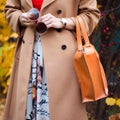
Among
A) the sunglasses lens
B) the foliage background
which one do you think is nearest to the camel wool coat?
the sunglasses lens

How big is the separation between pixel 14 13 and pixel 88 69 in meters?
0.71

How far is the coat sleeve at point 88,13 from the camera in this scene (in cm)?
353

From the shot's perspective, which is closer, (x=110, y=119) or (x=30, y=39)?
(x=30, y=39)

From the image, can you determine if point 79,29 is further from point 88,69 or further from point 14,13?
point 14,13

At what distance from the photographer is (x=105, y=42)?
5.23m

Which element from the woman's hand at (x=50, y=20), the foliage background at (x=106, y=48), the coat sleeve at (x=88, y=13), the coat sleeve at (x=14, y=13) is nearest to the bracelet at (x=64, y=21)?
the woman's hand at (x=50, y=20)

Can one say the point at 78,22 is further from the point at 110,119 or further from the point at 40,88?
the point at 110,119

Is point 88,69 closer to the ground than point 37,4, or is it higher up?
closer to the ground

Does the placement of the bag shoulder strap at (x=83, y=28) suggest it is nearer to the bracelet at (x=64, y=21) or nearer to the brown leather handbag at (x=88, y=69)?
the brown leather handbag at (x=88, y=69)

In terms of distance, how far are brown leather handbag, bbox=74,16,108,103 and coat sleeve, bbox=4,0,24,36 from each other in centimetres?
44

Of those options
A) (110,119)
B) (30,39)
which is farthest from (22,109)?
(110,119)

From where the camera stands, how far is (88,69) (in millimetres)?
3398

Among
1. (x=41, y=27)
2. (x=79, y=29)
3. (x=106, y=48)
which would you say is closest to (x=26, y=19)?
(x=41, y=27)

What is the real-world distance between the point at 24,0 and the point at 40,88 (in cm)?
65
